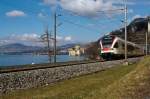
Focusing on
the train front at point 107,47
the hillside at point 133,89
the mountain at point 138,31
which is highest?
the mountain at point 138,31

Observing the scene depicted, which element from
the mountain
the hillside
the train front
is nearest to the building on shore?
the mountain

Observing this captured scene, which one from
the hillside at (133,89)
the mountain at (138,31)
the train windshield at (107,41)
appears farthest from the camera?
the mountain at (138,31)

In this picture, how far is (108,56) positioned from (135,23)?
83478 mm

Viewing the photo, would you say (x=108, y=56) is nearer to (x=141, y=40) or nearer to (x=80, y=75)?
(x=80, y=75)

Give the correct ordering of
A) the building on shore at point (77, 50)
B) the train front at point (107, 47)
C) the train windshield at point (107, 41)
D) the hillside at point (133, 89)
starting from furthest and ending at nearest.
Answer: the building on shore at point (77, 50), the train windshield at point (107, 41), the train front at point (107, 47), the hillside at point (133, 89)

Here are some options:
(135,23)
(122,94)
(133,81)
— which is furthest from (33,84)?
(135,23)

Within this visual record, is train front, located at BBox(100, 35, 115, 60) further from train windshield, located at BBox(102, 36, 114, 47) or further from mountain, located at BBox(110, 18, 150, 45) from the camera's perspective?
mountain, located at BBox(110, 18, 150, 45)

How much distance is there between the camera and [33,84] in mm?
27703

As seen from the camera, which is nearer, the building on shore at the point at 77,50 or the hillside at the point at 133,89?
the hillside at the point at 133,89

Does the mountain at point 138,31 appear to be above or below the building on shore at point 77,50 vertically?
above

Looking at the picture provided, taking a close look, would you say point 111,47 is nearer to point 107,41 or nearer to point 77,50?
point 107,41

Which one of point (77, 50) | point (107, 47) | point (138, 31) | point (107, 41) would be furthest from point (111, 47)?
point (77, 50)

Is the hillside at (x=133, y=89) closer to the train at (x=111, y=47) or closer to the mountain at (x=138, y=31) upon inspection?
the train at (x=111, y=47)

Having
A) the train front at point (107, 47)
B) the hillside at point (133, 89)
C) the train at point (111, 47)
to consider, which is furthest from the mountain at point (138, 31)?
the hillside at point (133, 89)
